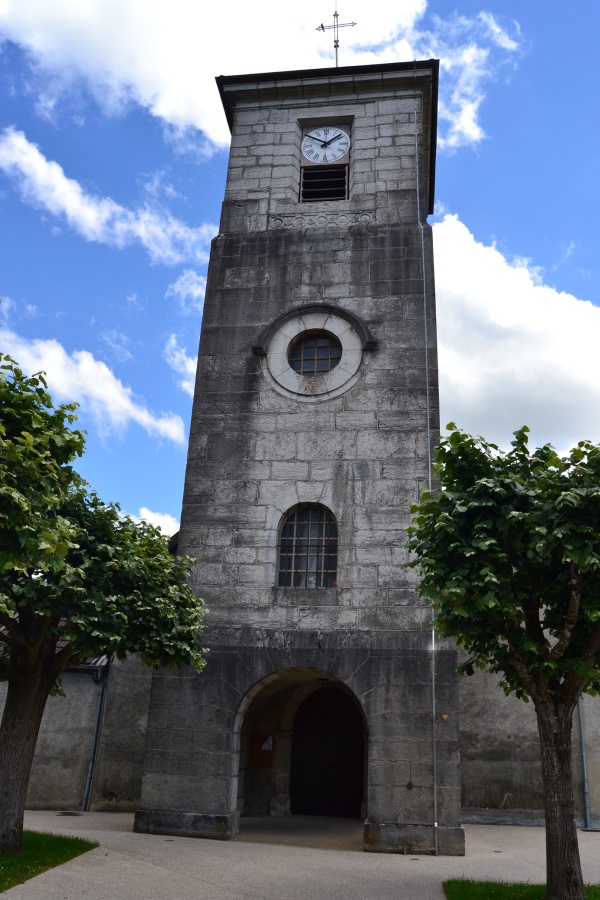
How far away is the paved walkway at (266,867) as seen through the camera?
9219 millimetres

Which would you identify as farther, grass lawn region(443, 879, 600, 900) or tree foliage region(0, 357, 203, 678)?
grass lawn region(443, 879, 600, 900)

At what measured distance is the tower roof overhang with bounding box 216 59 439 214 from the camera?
1766cm

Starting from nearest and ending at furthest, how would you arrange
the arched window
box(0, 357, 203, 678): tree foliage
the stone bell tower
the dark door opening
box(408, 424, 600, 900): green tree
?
box(0, 357, 203, 678): tree foliage, box(408, 424, 600, 900): green tree, the stone bell tower, the arched window, the dark door opening

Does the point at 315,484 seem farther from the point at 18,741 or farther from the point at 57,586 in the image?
the point at 18,741

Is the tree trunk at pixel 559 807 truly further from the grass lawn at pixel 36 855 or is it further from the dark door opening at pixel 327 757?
the dark door opening at pixel 327 757

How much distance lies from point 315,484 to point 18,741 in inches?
267

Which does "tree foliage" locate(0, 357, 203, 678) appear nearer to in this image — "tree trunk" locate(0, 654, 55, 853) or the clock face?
"tree trunk" locate(0, 654, 55, 853)

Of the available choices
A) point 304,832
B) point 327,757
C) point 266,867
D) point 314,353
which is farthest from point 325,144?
point 266,867

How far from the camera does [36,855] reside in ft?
33.9

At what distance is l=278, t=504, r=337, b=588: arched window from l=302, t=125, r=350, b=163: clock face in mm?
8804

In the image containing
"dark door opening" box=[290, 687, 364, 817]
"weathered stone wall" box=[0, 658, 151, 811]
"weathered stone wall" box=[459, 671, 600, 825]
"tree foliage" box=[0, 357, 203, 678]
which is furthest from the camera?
"dark door opening" box=[290, 687, 364, 817]

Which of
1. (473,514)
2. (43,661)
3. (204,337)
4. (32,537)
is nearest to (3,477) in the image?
(32,537)

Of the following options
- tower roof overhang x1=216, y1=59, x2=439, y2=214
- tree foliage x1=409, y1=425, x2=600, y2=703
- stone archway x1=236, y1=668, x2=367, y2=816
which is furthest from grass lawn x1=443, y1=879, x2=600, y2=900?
tower roof overhang x1=216, y1=59, x2=439, y2=214

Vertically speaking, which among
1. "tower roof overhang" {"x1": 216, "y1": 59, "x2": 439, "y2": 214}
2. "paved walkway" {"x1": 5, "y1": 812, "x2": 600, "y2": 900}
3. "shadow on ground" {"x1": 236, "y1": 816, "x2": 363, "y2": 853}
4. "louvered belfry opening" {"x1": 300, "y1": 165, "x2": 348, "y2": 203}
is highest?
"tower roof overhang" {"x1": 216, "y1": 59, "x2": 439, "y2": 214}
